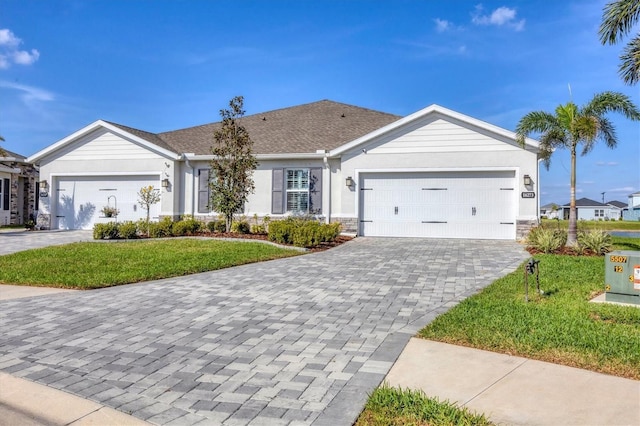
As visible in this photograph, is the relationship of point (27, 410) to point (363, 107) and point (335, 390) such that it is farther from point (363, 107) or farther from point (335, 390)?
point (363, 107)

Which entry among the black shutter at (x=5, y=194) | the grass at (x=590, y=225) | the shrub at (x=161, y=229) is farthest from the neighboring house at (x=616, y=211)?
the black shutter at (x=5, y=194)

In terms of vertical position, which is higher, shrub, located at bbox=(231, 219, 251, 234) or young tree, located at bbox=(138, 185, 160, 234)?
young tree, located at bbox=(138, 185, 160, 234)

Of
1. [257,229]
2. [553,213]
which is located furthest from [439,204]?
[553,213]

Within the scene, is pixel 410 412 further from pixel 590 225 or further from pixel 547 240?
pixel 590 225

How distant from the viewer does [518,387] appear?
344 centimetres

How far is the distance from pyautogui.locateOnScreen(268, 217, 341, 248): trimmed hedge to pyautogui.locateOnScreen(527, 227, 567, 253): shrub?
6.20 meters

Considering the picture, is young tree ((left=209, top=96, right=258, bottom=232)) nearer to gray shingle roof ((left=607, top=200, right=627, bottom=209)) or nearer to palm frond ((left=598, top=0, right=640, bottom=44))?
palm frond ((left=598, top=0, right=640, bottom=44))

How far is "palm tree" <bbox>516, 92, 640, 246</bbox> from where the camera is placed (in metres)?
12.3

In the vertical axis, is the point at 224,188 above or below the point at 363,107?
below

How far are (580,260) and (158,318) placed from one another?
979 centimetres

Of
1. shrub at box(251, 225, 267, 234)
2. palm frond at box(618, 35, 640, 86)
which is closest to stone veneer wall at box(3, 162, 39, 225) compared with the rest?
shrub at box(251, 225, 267, 234)

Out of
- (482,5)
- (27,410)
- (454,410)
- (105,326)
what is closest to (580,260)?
(482,5)

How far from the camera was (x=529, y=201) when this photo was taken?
14.7 metres

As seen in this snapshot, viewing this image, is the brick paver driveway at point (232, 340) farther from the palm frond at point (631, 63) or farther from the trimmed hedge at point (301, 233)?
the palm frond at point (631, 63)
